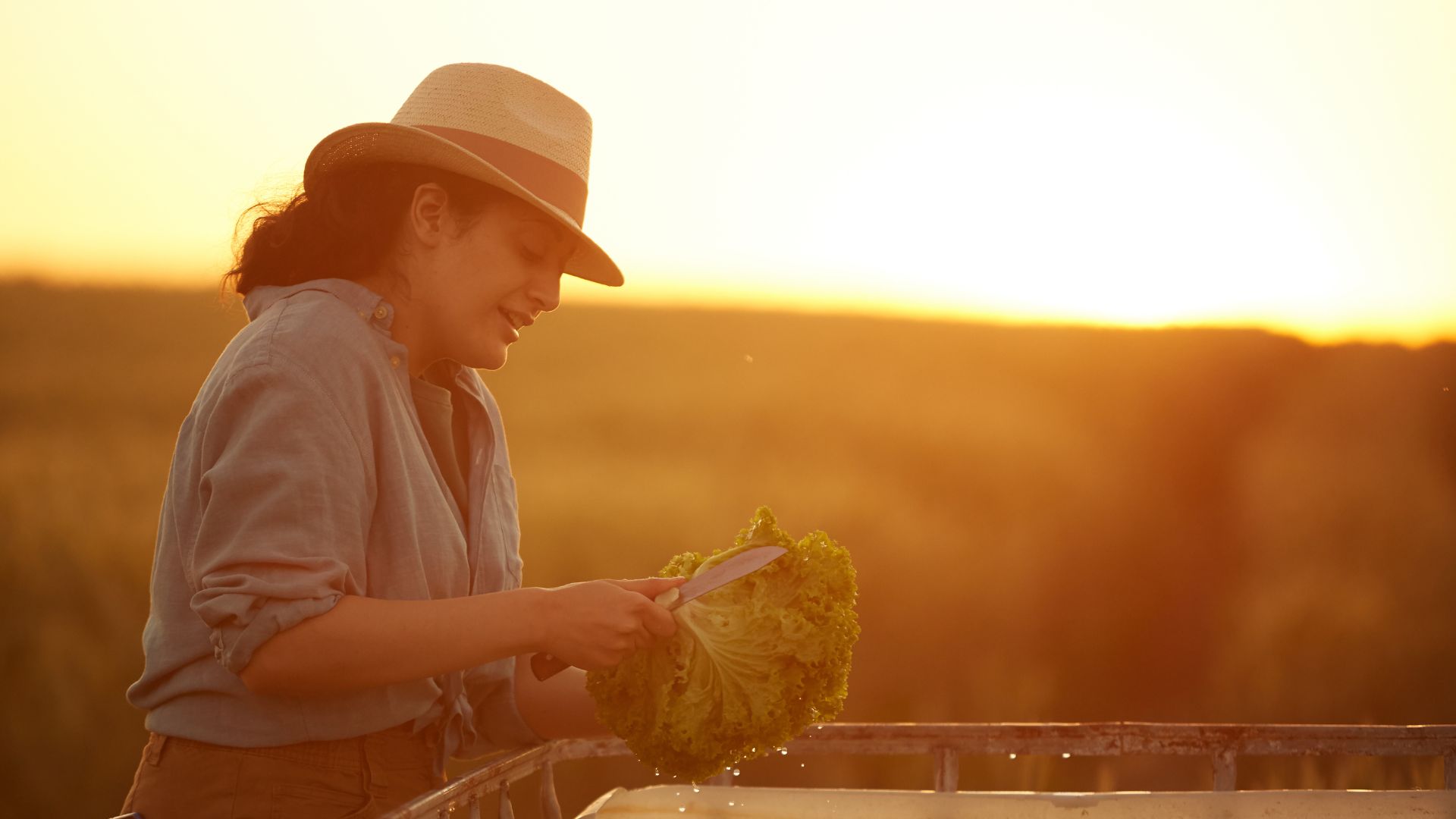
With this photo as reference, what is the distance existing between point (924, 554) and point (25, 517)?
16.2 feet

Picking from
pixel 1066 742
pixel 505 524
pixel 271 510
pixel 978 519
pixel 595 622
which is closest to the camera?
pixel 271 510

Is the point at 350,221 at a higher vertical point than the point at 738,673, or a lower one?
higher

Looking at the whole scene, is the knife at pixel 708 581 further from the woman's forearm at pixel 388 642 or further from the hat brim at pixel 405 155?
the hat brim at pixel 405 155

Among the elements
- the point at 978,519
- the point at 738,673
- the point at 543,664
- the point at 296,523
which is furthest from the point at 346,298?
the point at 978,519

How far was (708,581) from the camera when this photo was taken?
86.0 inches

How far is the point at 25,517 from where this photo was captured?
6.54 metres

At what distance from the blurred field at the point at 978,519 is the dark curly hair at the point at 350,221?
3.57 metres

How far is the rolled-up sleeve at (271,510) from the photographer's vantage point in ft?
5.64

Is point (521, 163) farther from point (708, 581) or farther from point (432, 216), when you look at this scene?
point (708, 581)

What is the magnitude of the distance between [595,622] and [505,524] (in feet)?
2.33

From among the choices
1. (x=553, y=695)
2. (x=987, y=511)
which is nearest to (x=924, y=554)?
(x=987, y=511)

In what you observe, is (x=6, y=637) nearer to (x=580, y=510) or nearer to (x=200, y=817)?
(x=580, y=510)

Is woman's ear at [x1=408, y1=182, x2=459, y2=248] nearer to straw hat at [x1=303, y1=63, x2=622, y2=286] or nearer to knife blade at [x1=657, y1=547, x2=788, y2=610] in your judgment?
straw hat at [x1=303, y1=63, x2=622, y2=286]

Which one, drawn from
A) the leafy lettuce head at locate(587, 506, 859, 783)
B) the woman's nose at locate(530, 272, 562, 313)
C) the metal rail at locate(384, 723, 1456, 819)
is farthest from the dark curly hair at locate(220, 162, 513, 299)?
the metal rail at locate(384, 723, 1456, 819)
